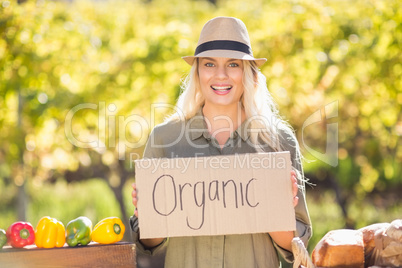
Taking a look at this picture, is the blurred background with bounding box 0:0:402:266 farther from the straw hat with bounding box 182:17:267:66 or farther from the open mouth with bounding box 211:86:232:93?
the open mouth with bounding box 211:86:232:93

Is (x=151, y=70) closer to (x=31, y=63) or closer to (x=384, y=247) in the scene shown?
(x=31, y=63)

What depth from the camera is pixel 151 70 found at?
16.2ft

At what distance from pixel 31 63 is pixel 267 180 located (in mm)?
2801

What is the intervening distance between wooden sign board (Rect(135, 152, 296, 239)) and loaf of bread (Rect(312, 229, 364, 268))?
0.19 m

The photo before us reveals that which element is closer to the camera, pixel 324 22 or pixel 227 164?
pixel 227 164

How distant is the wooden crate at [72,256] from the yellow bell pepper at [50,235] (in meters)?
0.04

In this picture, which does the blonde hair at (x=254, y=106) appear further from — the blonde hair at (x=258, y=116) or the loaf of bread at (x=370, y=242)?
the loaf of bread at (x=370, y=242)

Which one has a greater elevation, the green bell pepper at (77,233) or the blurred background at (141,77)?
the blurred background at (141,77)

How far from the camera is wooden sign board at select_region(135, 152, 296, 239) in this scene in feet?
7.22

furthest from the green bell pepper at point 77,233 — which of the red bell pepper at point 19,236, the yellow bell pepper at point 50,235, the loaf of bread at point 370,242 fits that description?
the loaf of bread at point 370,242

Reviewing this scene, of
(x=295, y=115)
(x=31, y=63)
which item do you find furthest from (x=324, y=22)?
(x=31, y=63)

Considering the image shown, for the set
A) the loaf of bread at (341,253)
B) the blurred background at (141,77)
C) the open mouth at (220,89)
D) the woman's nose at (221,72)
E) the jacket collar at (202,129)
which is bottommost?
the loaf of bread at (341,253)

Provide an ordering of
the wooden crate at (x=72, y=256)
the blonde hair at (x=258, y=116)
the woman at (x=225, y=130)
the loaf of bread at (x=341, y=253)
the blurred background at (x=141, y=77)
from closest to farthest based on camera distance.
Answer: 1. the loaf of bread at (x=341, y=253)
2. the wooden crate at (x=72, y=256)
3. the woman at (x=225, y=130)
4. the blonde hair at (x=258, y=116)
5. the blurred background at (x=141, y=77)

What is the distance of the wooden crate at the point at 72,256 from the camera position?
83.6 inches
